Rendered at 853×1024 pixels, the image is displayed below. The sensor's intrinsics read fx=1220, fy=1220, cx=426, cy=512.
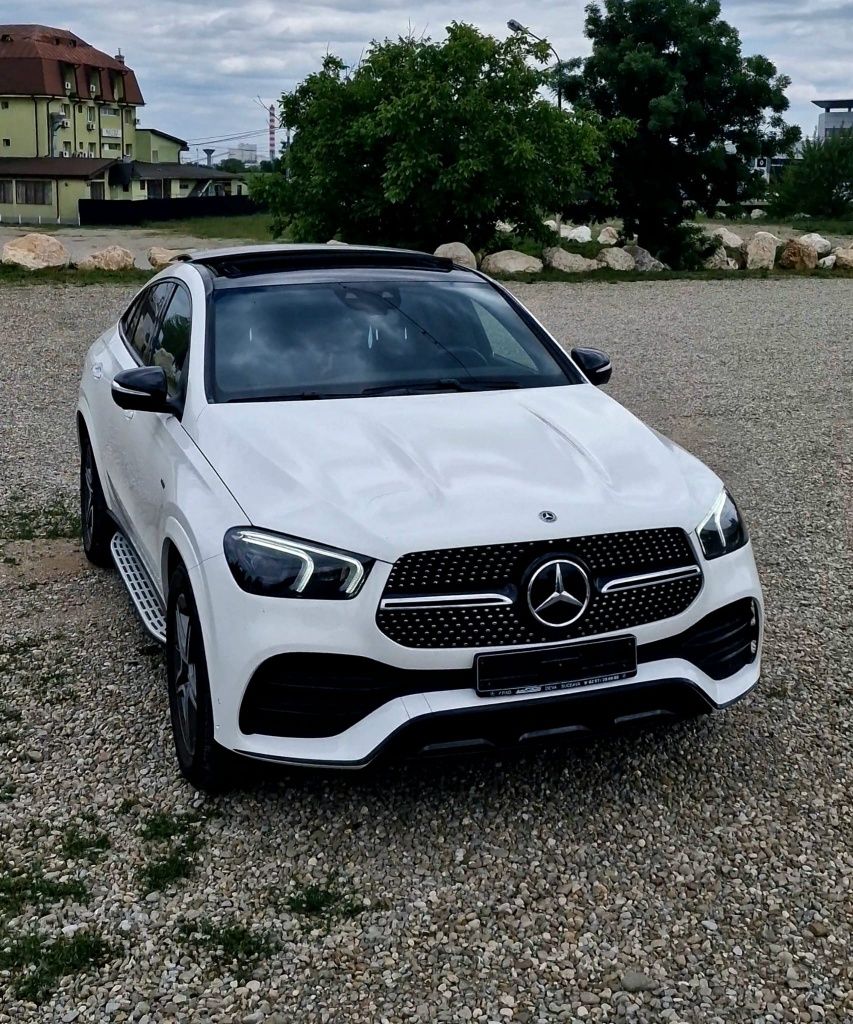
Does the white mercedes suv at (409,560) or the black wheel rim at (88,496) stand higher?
the white mercedes suv at (409,560)

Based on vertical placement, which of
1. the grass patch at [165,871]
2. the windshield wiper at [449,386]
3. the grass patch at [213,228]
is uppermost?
the windshield wiper at [449,386]

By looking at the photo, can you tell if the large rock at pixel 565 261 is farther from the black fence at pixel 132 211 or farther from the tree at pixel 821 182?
the black fence at pixel 132 211

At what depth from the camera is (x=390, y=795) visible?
396cm

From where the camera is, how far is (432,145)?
2044 cm

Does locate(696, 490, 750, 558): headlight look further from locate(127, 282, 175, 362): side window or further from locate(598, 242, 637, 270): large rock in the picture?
locate(598, 242, 637, 270): large rock

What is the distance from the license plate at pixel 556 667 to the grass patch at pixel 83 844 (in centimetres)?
125

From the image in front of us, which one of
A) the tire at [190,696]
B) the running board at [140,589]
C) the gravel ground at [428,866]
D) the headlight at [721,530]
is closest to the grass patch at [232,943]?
the gravel ground at [428,866]

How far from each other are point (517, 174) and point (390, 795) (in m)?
18.0

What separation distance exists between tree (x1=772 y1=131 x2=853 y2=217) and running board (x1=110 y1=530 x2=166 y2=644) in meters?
47.3

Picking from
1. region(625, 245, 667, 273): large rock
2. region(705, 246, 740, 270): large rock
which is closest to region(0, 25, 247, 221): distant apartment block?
region(705, 246, 740, 270): large rock

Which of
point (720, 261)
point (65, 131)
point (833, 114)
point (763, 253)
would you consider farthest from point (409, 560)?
point (833, 114)

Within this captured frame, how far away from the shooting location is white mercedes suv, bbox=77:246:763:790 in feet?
11.4

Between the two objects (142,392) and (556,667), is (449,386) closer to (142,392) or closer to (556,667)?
(142,392)

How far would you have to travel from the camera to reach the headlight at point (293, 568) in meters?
3.48
